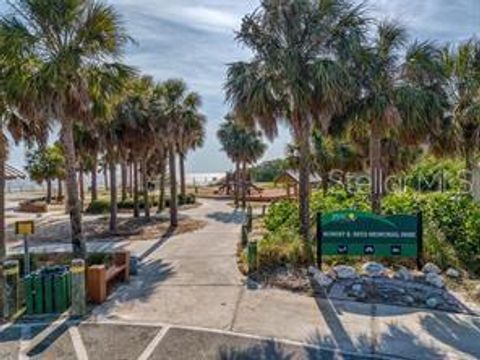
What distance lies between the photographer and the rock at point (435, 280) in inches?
401

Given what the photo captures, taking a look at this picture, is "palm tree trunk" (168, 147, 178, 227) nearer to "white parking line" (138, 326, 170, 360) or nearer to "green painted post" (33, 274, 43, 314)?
"green painted post" (33, 274, 43, 314)

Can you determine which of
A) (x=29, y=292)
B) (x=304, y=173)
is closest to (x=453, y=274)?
(x=304, y=173)

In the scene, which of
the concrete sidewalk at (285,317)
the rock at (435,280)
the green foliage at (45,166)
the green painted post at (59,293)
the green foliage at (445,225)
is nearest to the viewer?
the concrete sidewalk at (285,317)

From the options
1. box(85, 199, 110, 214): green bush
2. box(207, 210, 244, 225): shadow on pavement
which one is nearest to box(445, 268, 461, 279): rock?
box(207, 210, 244, 225): shadow on pavement

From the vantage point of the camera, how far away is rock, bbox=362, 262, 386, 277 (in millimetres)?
10838

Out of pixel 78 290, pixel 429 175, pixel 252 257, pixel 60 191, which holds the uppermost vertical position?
pixel 429 175

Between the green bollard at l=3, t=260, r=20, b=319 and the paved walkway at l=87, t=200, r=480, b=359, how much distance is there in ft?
5.02

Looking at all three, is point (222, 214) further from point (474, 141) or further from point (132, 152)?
point (474, 141)

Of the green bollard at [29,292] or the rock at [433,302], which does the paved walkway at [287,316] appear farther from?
the green bollard at [29,292]

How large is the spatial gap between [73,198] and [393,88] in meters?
9.16

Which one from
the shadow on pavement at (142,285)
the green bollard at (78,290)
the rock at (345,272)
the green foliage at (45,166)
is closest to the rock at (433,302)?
the rock at (345,272)

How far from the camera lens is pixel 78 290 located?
28.7ft

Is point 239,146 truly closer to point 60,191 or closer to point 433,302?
point 60,191

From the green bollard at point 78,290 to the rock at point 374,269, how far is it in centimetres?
606
